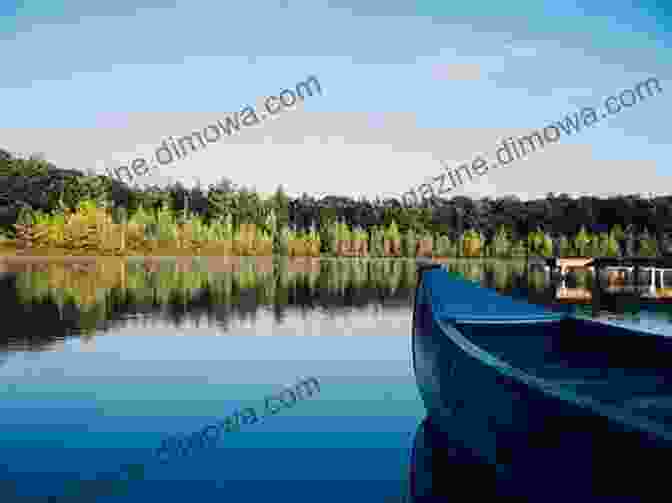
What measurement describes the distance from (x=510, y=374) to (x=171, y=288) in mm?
19367

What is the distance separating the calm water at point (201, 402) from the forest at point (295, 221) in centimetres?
4585

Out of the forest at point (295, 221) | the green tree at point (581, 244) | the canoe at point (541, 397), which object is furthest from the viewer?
the green tree at point (581, 244)

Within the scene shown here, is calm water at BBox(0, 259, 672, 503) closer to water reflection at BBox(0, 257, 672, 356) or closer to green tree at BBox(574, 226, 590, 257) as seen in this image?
water reflection at BBox(0, 257, 672, 356)

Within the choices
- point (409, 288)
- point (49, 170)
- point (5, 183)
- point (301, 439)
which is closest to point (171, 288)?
point (409, 288)

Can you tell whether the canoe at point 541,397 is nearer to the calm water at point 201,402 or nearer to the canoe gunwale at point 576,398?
the canoe gunwale at point 576,398

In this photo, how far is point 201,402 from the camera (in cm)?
679

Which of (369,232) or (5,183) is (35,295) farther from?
(369,232)

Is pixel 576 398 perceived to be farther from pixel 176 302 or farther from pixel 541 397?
pixel 176 302

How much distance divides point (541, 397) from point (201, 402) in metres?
4.82

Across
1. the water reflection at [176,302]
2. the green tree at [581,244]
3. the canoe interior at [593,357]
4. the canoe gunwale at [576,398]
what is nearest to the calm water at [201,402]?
the water reflection at [176,302]

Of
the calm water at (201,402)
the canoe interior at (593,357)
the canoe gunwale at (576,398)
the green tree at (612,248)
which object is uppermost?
the canoe gunwale at (576,398)

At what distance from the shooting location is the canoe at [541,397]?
2.25 m

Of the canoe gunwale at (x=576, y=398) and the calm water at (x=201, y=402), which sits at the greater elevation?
the canoe gunwale at (x=576, y=398)

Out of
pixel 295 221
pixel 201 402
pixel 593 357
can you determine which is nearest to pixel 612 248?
pixel 295 221
